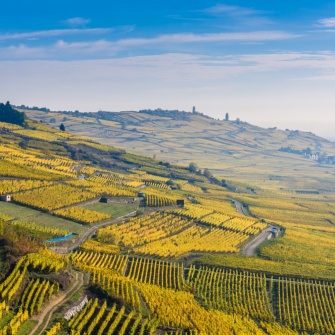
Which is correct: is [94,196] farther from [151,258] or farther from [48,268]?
[48,268]

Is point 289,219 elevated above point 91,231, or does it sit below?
below

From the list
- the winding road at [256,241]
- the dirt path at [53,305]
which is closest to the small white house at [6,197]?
the dirt path at [53,305]

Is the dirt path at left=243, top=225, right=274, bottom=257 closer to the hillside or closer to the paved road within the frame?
the hillside

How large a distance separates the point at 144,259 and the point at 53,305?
32.0 meters

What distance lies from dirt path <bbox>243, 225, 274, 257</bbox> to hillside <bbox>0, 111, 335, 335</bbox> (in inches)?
35.5

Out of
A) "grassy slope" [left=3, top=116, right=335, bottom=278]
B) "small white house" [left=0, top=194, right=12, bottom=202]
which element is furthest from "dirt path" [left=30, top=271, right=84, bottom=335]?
"small white house" [left=0, top=194, right=12, bottom=202]

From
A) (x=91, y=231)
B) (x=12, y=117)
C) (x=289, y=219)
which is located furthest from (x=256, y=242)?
(x=12, y=117)

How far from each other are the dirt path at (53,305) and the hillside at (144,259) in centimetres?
10

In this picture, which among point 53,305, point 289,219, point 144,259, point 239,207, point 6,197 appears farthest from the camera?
point 239,207

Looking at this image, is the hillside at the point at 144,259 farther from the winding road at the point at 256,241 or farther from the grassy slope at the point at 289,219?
the winding road at the point at 256,241

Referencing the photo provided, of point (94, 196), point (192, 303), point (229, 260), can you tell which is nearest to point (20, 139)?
point (94, 196)

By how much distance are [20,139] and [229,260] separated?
107 metres

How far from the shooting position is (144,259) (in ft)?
259

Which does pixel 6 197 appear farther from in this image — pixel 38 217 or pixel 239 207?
pixel 239 207
